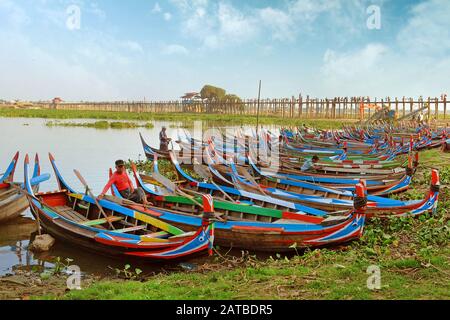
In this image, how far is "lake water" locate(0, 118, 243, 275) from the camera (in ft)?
27.6

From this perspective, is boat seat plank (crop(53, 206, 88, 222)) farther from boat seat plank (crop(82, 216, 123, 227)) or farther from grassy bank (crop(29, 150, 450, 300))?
grassy bank (crop(29, 150, 450, 300))

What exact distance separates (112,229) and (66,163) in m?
13.2

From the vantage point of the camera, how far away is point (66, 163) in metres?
20.6

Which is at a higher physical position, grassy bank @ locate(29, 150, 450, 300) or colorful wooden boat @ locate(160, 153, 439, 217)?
colorful wooden boat @ locate(160, 153, 439, 217)

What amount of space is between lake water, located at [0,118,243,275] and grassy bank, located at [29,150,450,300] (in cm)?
170

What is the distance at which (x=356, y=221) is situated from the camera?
739cm

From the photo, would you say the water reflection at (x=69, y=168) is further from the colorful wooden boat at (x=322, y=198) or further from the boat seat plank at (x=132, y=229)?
the colorful wooden boat at (x=322, y=198)

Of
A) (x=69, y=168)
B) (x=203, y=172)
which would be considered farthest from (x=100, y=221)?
(x=69, y=168)

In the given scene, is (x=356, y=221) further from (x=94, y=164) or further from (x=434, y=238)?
(x=94, y=164)

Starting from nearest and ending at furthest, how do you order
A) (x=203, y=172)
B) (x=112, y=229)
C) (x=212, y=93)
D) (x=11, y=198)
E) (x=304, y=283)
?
1. (x=304, y=283)
2. (x=112, y=229)
3. (x=11, y=198)
4. (x=203, y=172)
5. (x=212, y=93)

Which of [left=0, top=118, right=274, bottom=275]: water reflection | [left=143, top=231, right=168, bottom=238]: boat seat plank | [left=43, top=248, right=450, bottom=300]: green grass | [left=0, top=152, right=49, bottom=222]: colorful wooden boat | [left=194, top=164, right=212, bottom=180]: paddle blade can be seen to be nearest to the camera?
[left=43, top=248, right=450, bottom=300]: green grass

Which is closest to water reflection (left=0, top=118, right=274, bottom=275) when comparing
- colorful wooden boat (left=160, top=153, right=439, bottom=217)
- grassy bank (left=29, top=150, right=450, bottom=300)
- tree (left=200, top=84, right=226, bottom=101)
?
grassy bank (left=29, top=150, right=450, bottom=300)

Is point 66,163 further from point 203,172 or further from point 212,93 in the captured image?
point 212,93

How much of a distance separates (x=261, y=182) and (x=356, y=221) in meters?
5.48
